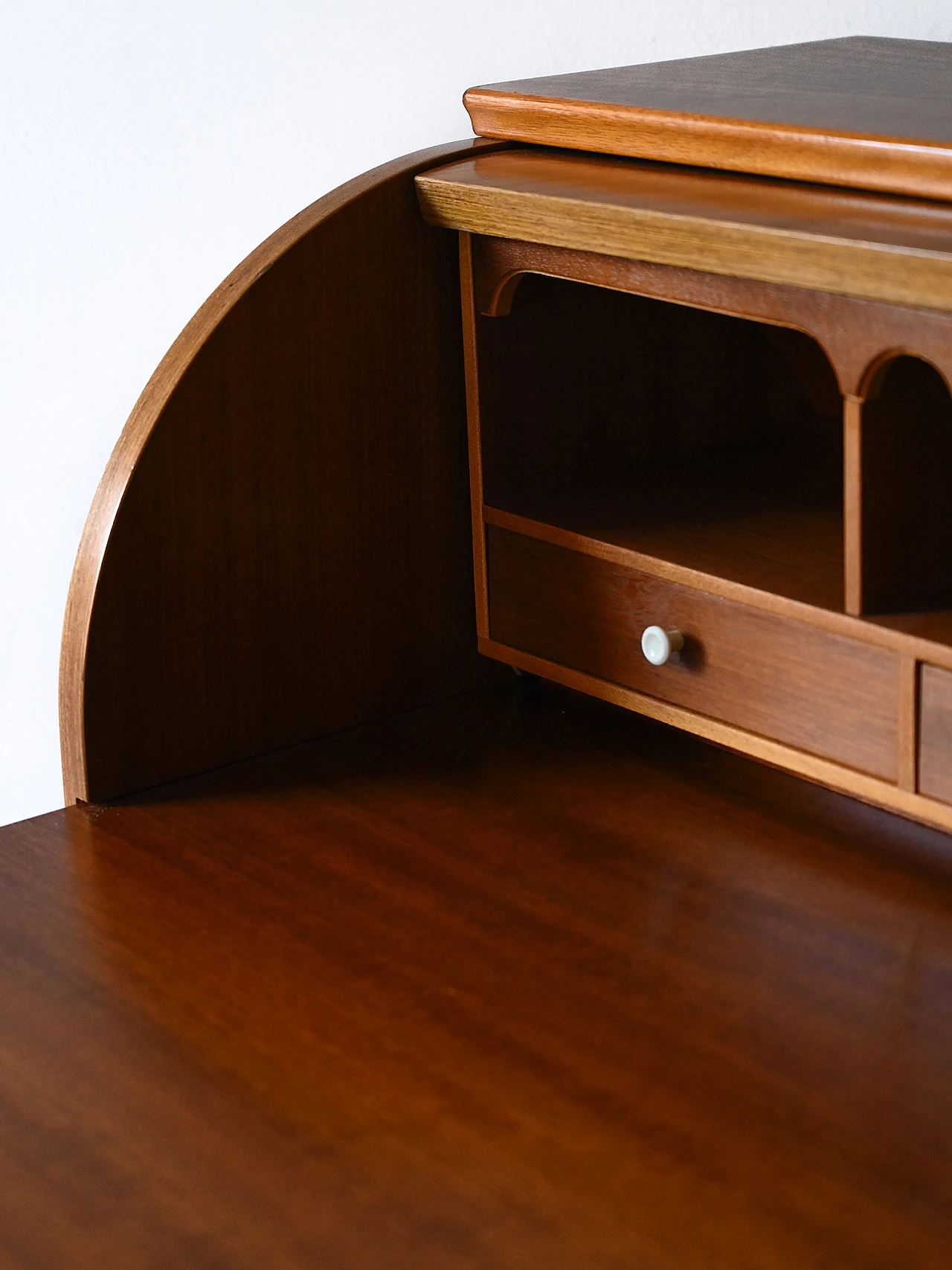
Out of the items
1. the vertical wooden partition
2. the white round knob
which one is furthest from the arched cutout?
the white round knob

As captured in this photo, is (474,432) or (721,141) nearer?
(721,141)

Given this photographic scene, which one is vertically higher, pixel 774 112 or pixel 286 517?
pixel 774 112

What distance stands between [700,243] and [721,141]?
119 millimetres

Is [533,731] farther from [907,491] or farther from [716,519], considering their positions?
[907,491]

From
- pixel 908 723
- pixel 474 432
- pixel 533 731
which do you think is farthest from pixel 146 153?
pixel 908 723

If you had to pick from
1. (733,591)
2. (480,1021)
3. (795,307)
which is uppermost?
(795,307)

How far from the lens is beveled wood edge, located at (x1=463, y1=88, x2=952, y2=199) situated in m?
0.79

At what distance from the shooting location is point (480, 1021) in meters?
0.70

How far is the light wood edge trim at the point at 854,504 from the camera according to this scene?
0.78 m

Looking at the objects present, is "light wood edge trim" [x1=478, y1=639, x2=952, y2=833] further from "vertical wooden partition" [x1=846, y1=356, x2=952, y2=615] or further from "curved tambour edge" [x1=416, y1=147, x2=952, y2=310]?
"curved tambour edge" [x1=416, y1=147, x2=952, y2=310]

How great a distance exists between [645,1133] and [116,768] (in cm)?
43

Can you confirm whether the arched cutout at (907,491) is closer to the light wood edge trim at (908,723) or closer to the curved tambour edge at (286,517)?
the light wood edge trim at (908,723)

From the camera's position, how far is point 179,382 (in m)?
0.90

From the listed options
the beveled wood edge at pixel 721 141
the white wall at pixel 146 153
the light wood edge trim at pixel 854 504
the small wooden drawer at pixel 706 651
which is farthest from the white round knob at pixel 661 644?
the white wall at pixel 146 153
